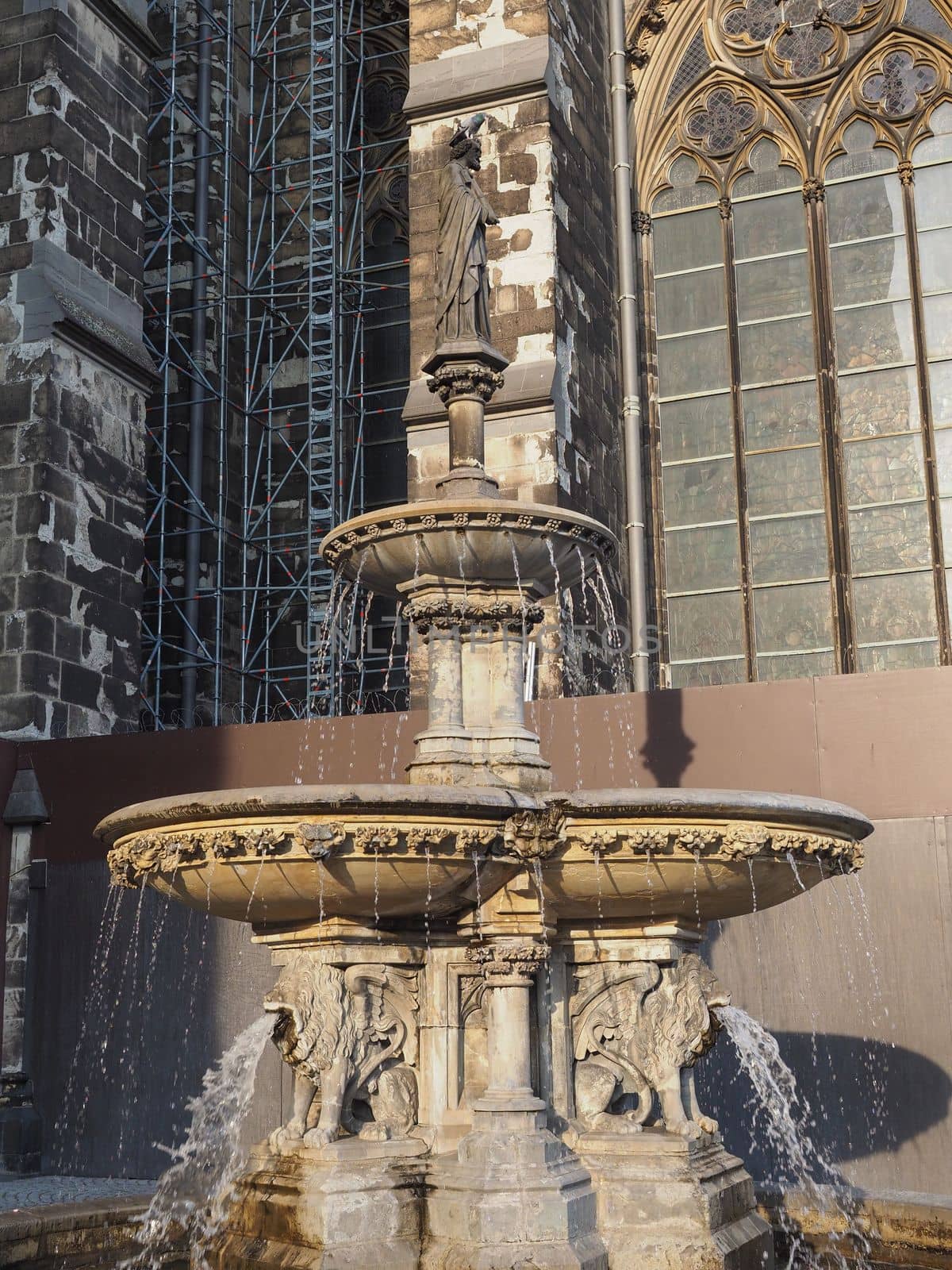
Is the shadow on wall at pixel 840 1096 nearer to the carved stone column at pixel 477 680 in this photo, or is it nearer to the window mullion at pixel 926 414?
the carved stone column at pixel 477 680

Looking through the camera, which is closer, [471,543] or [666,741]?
[471,543]

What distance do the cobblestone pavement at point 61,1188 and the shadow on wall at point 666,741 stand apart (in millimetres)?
3448

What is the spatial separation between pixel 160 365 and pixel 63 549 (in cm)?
411

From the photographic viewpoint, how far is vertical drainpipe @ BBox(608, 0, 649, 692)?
12.6 m

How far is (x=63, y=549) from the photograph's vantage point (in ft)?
36.4

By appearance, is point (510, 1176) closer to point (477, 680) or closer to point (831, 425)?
point (477, 680)

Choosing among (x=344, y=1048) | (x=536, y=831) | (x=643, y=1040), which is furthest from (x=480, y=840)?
(x=643, y=1040)

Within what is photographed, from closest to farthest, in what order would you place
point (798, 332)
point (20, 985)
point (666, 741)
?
point (666, 741)
point (20, 985)
point (798, 332)

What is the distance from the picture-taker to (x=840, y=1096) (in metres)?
8.02

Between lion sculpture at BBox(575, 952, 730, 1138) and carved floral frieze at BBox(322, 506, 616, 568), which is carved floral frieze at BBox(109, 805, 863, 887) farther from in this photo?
carved floral frieze at BBox(322, 506, 616, 568)

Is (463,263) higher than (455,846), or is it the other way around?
(463,263)

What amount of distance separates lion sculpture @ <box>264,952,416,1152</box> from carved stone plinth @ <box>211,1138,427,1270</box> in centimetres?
9

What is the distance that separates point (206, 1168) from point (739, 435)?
24.6ft

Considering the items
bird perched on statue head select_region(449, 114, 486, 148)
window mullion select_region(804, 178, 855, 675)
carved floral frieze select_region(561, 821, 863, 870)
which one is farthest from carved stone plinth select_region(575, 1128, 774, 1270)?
window mullion select_region(804, 178, 855, 675)
